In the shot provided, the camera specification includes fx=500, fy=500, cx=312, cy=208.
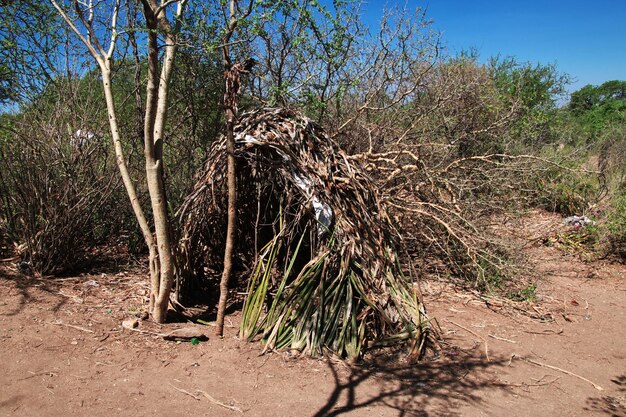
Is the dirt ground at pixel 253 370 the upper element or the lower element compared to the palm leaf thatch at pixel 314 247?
lower

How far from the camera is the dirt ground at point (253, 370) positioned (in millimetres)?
3488

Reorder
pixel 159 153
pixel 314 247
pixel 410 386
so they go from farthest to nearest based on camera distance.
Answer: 1. pixel 314 247
2. pixel 159 153
3. pixel 410 386

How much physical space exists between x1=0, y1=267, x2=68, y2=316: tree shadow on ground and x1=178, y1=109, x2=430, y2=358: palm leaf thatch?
3.97 ft

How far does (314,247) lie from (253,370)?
1.30 meters

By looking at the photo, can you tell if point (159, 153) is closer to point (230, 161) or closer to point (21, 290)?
point (230, 161)

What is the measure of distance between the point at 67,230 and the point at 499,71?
1024 centimetres

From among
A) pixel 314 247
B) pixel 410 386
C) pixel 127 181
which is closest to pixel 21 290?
pixel 127 181

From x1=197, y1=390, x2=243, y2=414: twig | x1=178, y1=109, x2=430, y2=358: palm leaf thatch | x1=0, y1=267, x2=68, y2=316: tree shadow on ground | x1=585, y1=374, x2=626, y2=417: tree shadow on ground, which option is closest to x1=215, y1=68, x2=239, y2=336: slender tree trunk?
x1=178, y1=109, x2=430, y2=358: palm leaf thatch

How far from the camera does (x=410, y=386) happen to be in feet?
12.8

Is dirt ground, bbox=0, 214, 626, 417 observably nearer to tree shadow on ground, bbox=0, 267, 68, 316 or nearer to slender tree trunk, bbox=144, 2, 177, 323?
tree shadow on ground, bbox=0, 267, 68, 316

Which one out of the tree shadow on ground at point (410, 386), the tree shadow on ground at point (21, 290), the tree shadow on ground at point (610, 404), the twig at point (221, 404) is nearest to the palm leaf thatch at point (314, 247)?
Result: the tree shadow on ground at point (410, 386)

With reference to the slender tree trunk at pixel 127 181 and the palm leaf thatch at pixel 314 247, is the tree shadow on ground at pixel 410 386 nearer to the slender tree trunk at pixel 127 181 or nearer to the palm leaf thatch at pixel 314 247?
the palm leaf thatch at pixel 314 247

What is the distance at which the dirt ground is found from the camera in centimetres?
349

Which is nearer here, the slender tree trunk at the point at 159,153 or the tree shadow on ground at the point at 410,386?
the tree shadow on ground at the point at 410,386
